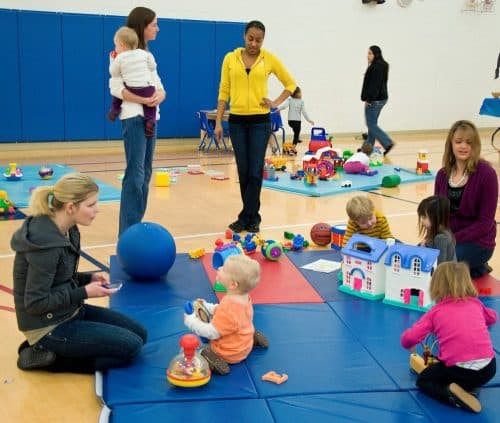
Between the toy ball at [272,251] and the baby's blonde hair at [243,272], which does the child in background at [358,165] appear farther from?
the baby's blonde hair at [243,272]

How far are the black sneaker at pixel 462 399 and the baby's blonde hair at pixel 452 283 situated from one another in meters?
0.44

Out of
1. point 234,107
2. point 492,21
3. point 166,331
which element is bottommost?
point 166,331

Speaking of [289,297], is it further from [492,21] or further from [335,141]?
[492,21]

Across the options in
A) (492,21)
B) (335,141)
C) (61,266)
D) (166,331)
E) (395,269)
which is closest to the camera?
(61,266)

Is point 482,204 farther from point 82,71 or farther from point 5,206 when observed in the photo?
point 82,71

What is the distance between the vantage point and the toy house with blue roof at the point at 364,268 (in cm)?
476

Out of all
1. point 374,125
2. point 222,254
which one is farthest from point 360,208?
point 374,125

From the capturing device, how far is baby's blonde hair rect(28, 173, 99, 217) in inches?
139

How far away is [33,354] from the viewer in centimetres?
373

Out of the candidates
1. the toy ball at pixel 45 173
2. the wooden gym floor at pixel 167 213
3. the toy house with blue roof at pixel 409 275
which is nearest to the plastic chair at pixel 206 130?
the wooden gym floor at pixel 167 213

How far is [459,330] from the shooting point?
329cm

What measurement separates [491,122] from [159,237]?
15998mm

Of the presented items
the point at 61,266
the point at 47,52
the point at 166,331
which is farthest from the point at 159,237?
the point at 47,52

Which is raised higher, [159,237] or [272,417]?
[159,237]
